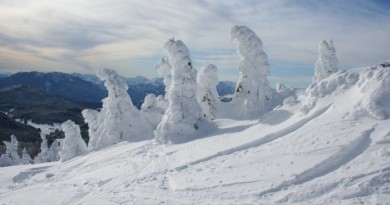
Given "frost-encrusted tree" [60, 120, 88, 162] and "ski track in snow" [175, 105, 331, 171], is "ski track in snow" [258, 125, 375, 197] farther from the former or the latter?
"frost-encrusted tree" [60, 120, 88, 162]

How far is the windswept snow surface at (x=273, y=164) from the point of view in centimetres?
1494

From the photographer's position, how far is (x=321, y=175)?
51.5ft

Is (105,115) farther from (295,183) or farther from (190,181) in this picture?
(295,183)

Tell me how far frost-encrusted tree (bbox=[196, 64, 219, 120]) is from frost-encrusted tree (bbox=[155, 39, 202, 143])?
855 cm

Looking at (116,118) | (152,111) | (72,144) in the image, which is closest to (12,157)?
(72,144)

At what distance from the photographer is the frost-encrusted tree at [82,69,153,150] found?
135 ft

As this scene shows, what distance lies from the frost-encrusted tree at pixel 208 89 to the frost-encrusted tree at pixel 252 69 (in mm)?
3915

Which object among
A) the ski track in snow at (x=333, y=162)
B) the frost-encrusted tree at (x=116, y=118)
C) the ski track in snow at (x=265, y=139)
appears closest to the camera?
the ski track in snow at (x=333, y=162)

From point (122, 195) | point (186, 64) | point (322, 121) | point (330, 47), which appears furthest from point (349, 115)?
point (330, 47)

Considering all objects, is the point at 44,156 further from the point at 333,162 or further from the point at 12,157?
the point at 333,162

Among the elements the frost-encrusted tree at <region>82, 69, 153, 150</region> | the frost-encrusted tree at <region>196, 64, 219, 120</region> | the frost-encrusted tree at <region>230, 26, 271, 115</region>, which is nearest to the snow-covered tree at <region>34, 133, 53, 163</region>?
the frost-encrusted tree at <region>82, 69, 153, 150</region>

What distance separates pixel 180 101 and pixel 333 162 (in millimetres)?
17515

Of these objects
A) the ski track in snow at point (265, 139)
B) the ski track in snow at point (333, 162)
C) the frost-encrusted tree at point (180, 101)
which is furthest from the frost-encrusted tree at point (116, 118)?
the ski track in snow at point (333, 162)

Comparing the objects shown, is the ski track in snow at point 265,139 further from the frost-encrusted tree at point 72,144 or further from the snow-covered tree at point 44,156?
the snow-covered tree at point 44,156
